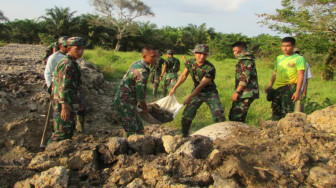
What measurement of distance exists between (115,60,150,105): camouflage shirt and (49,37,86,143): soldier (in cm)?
57

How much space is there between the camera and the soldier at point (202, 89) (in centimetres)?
368

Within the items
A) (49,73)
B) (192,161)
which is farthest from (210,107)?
(49,73)

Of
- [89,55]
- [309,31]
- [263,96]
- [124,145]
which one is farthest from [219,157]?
[89,55]

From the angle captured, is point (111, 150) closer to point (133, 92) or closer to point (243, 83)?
point (133, 92)

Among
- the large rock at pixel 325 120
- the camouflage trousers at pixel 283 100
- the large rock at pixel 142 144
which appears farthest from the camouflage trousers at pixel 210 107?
the large rock at pixel 142 144

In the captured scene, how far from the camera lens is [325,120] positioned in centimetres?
336

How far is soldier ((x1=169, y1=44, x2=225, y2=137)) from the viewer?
3678 millimetres

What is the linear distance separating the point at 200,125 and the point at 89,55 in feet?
38.9

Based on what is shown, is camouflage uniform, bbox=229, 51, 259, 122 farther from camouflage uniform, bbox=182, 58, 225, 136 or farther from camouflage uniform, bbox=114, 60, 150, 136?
camouflage uniform, bbox=114, 60, 150, 136

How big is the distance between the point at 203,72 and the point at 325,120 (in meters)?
1.79

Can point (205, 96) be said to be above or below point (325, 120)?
above

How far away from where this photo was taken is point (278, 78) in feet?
13.6

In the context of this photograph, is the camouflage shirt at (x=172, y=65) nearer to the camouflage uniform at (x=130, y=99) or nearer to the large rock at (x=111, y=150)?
the camouflage uniform at (x=130, y=99)

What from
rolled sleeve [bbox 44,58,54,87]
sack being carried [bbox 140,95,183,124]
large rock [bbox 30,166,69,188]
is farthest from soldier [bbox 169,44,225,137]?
large rock [bbox 30,166,69,188]
